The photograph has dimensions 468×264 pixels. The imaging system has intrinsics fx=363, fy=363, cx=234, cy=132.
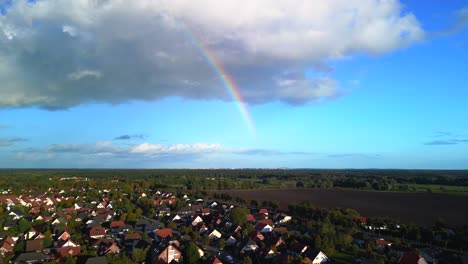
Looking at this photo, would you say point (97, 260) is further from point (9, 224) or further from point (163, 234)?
point (9, 224)

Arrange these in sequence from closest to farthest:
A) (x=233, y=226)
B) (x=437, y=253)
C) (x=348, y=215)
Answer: (x=437, y=253) < (x=233, y=226) < (x=348, y=215)

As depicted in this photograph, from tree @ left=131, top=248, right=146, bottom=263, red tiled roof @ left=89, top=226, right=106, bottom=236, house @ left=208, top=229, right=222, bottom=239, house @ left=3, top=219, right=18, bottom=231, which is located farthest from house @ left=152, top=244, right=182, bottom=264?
house @ left=3, top=219, right=18, bottom=231

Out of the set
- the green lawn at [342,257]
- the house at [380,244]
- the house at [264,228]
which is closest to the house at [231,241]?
the house at [264,228]

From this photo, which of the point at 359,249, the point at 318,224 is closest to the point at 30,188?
the point at 318,224

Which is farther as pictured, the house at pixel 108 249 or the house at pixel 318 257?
the house at pixel 108 249

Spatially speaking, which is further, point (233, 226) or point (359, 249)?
point (233, 226)

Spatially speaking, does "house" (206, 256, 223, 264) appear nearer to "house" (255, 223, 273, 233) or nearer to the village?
the village

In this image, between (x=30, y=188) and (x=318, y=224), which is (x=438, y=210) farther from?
Answer: (x=30, y=188)

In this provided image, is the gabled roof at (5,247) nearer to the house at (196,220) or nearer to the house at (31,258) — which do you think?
the house at (31,258)
